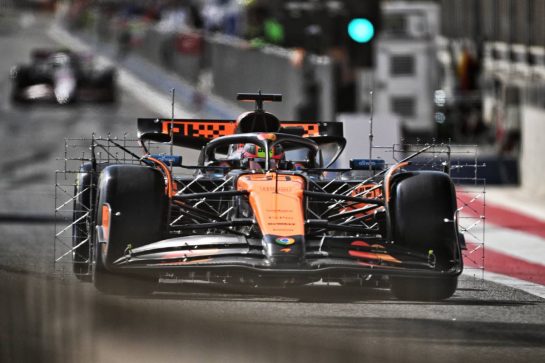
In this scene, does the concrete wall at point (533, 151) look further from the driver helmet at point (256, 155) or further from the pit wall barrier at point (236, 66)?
the driver helmet at point (256, 155)

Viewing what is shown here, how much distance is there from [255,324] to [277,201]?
1.28 metres

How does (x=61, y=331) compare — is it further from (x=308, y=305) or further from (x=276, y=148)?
(x=276, y=148)

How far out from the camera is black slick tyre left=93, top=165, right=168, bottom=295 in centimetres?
1066

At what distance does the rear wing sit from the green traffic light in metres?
5.55

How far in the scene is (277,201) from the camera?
10812 mm

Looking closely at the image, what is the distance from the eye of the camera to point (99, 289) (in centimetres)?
1084

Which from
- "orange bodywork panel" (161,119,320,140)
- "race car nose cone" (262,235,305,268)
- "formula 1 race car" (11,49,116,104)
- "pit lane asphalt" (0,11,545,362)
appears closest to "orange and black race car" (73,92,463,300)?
"race car nose cone" (262,235,305,268)

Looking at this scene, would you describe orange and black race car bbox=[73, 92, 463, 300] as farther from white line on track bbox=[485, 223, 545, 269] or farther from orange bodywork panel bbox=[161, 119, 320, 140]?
white line on track bbox=[485, 223, 545, 269]

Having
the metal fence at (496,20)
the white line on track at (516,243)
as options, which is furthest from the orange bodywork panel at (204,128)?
the metal fence at (496,20)

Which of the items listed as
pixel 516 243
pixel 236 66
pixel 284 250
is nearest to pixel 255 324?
pixel 284 250

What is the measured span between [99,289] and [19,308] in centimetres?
85

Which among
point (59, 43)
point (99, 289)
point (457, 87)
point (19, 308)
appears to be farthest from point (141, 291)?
point (59, 43)

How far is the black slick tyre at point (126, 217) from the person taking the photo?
10656 mm

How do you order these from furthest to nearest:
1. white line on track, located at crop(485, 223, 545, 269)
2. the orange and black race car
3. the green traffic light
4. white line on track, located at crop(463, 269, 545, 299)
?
the green traffic light, white line on track, located at crop(485, 223, 545, 269), white line on track, located at crop(463, 269, 545, 299), the orange and black race car
